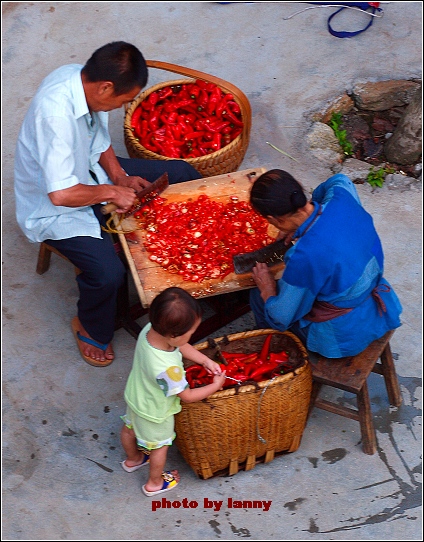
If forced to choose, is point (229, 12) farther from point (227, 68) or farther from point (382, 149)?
point (382, 149)

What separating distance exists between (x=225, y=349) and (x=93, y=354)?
0.99 m

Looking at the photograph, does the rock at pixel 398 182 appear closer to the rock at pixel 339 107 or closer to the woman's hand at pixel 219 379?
the rock at pixel 339 107

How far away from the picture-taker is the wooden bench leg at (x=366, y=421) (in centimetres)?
402

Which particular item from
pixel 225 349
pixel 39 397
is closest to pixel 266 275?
pixel 225 349

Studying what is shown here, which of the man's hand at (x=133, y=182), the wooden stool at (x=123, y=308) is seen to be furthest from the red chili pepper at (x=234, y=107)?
the wooden stool at (x=123, y=308)

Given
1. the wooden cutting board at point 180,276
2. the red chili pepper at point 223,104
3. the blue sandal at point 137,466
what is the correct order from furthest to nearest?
the red chili pepper at point 223,104 < the blue sandal at point 137,466 < the wooden cutting board at point 180,276

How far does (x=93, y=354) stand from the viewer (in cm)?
455

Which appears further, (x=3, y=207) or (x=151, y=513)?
(x=3, y=207)

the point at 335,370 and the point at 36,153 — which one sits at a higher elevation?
the point at 36,153

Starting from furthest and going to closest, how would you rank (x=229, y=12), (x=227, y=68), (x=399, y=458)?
(x=229, y=12) < (x=227, y=68) < (x=399, y=458)

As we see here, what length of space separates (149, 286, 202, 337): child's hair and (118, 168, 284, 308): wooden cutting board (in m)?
0.58

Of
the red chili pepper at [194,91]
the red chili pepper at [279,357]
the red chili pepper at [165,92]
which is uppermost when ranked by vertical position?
the red chili pepper at [194,91]

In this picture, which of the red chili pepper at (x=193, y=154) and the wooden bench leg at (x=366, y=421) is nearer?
the wooden bench leg at (x=366, y=421)

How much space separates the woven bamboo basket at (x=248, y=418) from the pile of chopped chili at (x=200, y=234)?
42 centimetres
